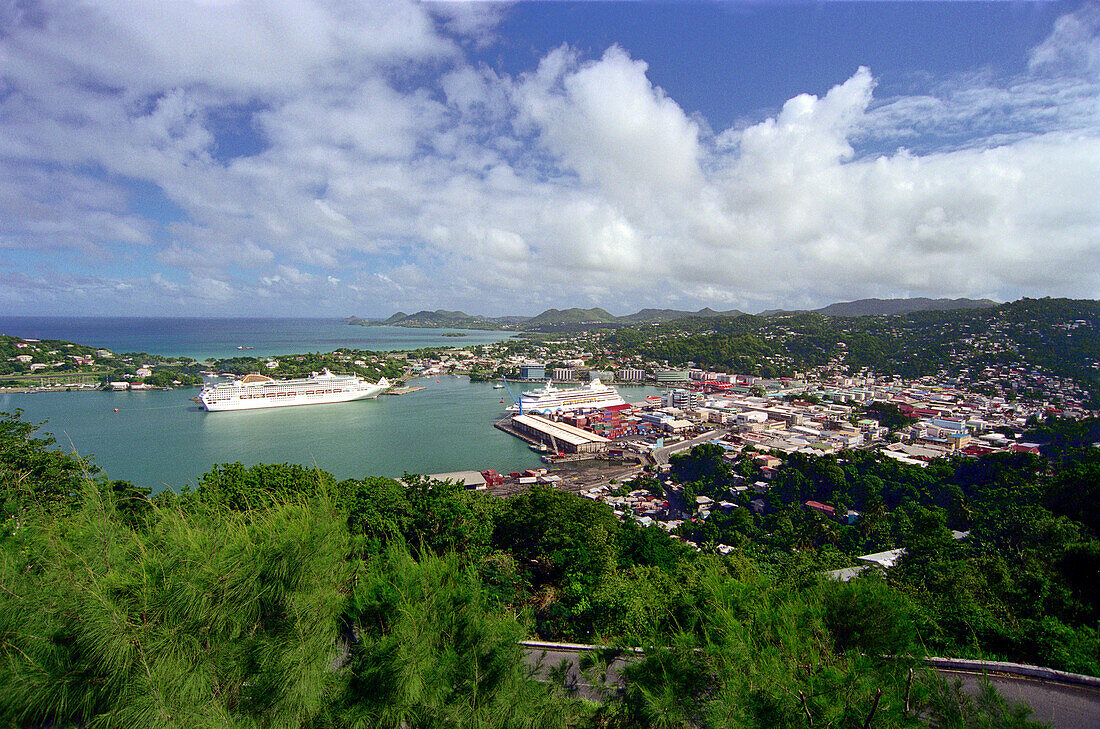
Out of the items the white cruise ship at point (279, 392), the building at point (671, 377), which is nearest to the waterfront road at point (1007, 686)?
the white cruise ship at point (279, 392)

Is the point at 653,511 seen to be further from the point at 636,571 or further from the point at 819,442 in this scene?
the point at 819,442

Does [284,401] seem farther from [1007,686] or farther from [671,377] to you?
[1007,686]

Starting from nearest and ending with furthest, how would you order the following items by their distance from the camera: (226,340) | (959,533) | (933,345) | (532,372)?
(959,533) < (532,372) < (933,345) < (226,340)

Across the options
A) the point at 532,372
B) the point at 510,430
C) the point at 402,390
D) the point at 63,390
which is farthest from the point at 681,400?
the point at 63,390

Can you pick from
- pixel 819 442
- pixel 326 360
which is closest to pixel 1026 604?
pixel 819 442

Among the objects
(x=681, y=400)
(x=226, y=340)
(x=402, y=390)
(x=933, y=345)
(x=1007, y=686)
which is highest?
(x=226, y=340)

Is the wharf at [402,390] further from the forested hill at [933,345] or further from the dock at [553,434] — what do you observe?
the forested hill at [933,345]
